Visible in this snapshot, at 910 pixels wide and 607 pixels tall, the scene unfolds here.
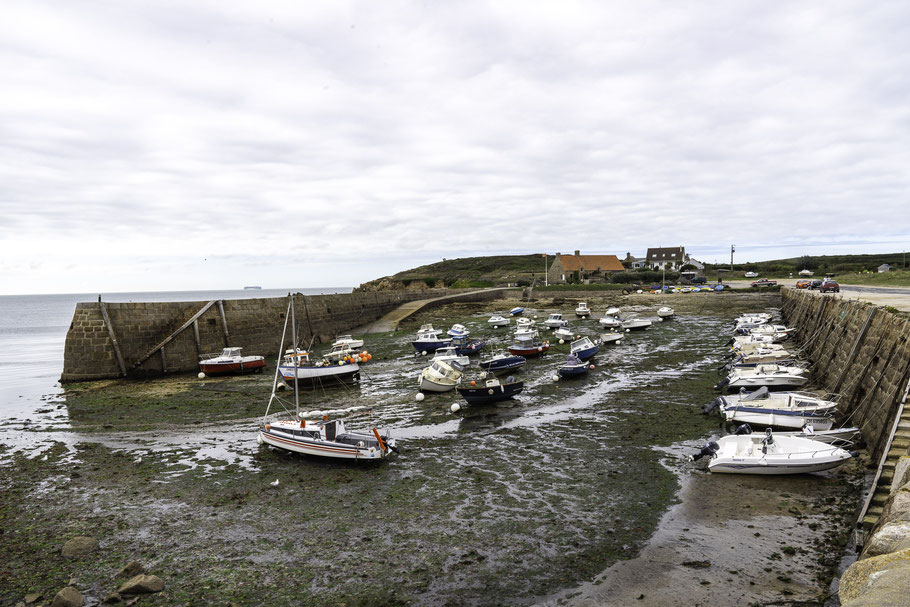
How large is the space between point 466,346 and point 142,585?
1102 inches

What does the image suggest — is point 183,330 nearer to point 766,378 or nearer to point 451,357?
point 451,357

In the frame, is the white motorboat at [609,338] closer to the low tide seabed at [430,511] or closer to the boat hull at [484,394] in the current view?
the low tide seabed at [430,511]

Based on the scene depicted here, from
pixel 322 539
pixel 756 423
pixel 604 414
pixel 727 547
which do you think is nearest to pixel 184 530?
pixel 322 539

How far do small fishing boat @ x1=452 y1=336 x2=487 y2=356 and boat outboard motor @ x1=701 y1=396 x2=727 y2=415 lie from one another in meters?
18.2

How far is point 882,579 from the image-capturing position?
5.81m

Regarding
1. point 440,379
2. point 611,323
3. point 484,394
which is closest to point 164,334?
point 440,379

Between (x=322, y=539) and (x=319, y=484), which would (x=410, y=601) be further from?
(x=319, y=484)

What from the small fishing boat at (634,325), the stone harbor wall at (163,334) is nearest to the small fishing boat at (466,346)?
the small fishing boat at (634,325)

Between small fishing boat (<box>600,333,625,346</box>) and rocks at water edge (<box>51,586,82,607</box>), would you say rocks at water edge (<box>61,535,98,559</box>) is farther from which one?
small fishing boat (<box>600,333,625,346</box>)

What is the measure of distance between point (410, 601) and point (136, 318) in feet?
110

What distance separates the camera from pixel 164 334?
36781 mm

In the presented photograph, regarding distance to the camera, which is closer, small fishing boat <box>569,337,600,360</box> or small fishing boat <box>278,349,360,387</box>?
small fishing boat <box>278,349,360,387</box>

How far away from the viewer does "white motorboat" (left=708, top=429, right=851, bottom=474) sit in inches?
561

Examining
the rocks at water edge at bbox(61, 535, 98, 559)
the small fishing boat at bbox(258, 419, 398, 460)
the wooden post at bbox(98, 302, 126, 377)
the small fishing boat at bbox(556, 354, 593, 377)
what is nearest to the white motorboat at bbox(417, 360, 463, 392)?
the small fishing boat at bbox(556, 354, 593, 377)
